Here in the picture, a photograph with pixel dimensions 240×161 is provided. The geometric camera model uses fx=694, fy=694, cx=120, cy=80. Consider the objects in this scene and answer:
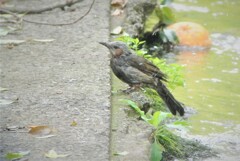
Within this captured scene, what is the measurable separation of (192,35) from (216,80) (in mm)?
1293

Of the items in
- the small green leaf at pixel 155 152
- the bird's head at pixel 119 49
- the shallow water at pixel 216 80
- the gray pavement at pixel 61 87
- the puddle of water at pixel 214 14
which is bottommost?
the shallow water at pixel 216 80

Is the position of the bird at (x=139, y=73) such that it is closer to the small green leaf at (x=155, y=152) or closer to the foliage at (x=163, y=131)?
the foliage at (x=163, y=131)

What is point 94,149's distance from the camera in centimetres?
436

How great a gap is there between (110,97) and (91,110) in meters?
0.35

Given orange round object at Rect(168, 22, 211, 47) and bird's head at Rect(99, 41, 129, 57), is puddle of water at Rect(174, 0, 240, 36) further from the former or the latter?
bird's head at Rect(99, 41, 129, 57)

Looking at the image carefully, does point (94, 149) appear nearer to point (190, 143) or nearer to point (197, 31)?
point (190, 143)

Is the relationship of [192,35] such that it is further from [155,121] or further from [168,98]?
[155,121]

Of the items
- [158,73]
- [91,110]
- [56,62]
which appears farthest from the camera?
[56,62]

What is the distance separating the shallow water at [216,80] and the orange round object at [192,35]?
0.15m

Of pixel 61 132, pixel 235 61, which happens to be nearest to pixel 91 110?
pixel 61 132

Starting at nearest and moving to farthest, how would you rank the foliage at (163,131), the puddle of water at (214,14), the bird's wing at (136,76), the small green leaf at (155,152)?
the small green leaf at (155,152)
the foliage at (163,131)
the bird's wing at (136,76)
the puddle of water at (214,14)

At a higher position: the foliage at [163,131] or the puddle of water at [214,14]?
the foliage at [163,131]

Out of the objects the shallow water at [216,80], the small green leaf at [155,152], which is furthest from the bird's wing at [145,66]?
the small green leaf at [155,152]

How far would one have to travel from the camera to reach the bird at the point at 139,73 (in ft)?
18.9
